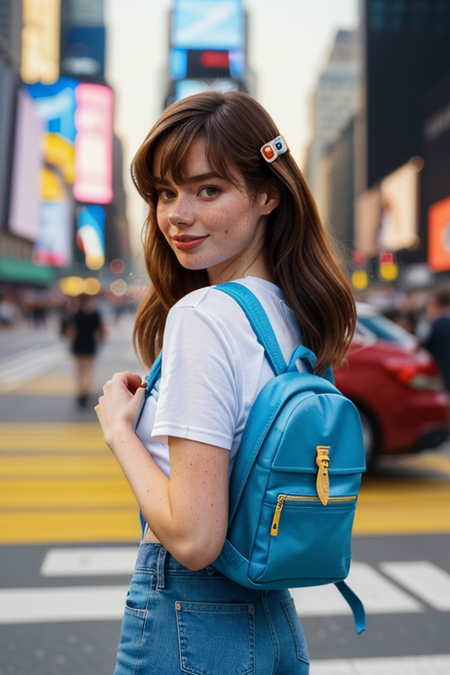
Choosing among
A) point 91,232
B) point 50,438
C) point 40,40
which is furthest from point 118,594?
point 40,40

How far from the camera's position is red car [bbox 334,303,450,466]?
7.20 meters

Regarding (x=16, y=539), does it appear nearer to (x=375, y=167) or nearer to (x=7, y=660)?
(x=7, y=660)

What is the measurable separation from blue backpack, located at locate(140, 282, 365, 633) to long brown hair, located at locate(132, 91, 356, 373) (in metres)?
0.20

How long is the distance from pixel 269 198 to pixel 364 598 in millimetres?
3233

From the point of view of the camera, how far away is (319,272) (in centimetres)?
165

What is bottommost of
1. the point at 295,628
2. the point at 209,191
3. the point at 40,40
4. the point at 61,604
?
the point at 61,604

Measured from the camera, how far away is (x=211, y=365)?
52.4 inches

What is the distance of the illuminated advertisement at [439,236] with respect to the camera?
57375 mm

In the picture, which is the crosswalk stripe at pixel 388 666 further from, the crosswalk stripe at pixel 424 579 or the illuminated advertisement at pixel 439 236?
the illuminated advertisement at pixel 439 236

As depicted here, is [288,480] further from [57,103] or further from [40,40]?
[40,40]

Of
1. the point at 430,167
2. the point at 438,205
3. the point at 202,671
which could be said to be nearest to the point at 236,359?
the point at 202,671

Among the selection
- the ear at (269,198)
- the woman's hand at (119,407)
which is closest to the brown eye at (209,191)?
the ear at (269,198)

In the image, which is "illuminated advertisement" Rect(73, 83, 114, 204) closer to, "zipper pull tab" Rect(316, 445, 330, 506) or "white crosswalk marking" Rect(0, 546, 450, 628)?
"white crosswalk marking" Rect(0, 546, 450, 628)

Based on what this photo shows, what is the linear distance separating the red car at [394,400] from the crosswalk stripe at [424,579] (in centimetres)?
235
